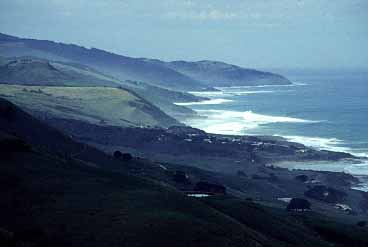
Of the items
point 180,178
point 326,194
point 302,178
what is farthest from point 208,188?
point 302,178

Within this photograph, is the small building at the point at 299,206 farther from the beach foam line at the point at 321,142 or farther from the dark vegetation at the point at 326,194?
the beach foam line at the point at 321,142

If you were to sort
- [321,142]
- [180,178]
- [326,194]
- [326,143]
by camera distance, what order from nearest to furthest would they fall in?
[180,178]
[326,194]
[326,143]
[321,142]

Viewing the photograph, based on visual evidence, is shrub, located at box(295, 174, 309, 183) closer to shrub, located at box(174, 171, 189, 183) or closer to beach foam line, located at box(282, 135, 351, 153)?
shrub, located at box(174, 171, 189, 183)

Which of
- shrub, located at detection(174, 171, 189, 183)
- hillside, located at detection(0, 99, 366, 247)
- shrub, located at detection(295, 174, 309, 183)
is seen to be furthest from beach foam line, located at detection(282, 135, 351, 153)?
hillside, located at detection(0, 99, 366, 247)

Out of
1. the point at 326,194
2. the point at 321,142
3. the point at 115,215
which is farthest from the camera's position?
the point at 321,142

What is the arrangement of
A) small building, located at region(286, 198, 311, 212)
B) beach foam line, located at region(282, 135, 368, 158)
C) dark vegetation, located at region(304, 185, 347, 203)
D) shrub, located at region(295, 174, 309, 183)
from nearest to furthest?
small building, located at region(286, 198, 311, 212) < dark vegetation, located at region(304, 185, 347, 203) < shrub, located at region(295, 174, 309, 183) < beach foam line, located at region(282, 135, 368, 158)

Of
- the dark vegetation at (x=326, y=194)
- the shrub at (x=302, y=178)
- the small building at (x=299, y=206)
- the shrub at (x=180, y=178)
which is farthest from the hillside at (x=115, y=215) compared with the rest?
the shrub at (x=302, y=178)

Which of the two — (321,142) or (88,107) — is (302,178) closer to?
(321,142)

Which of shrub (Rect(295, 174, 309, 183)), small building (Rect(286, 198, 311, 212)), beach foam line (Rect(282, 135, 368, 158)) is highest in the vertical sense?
beach foam line (Rect(282, 135, 368, 158))

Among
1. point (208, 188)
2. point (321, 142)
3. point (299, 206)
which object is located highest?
point (321, 142)

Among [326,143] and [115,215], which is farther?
[326,143]
